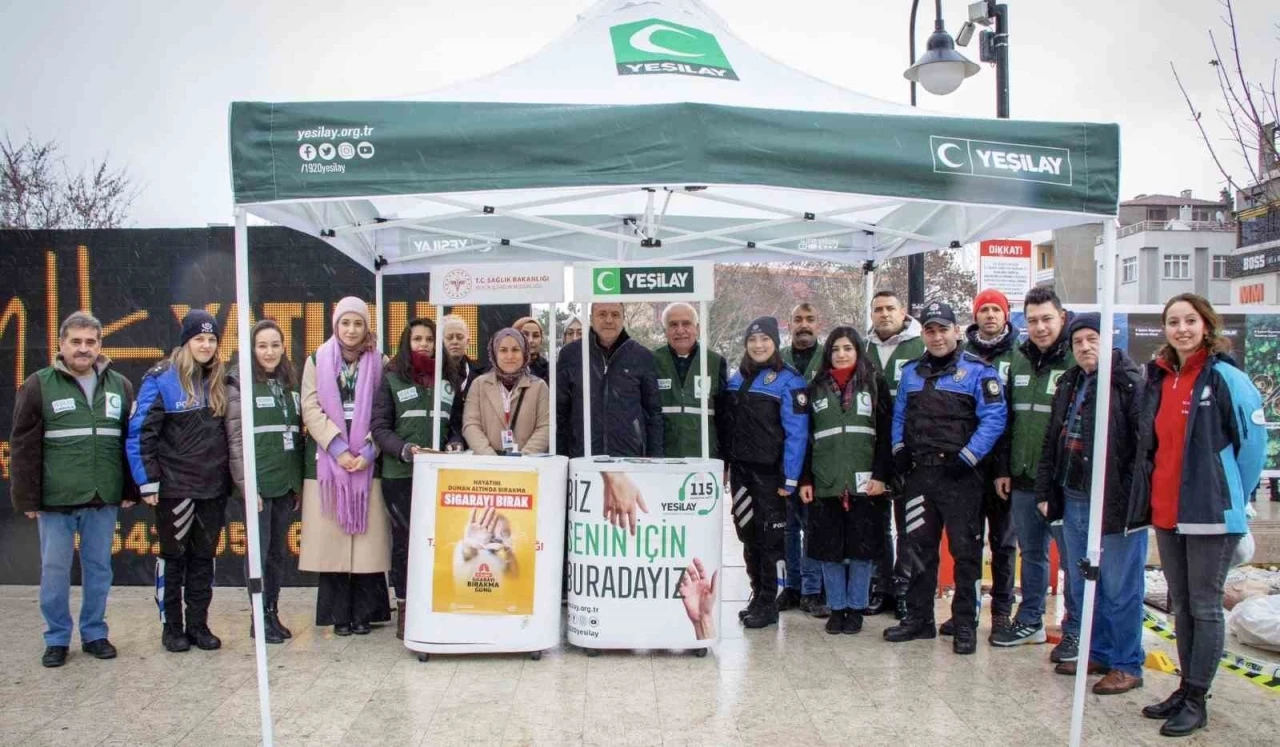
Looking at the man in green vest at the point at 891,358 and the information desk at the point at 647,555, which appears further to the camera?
the man in green vest at the point at 891,358

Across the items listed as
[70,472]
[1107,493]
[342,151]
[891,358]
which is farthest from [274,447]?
[1107,493]

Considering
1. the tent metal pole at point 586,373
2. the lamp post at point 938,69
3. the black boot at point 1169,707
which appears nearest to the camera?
the black boot at point 1169,707

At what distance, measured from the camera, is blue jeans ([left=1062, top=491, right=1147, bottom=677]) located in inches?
191

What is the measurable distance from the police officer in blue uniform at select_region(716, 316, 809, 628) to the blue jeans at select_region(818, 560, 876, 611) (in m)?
0.34

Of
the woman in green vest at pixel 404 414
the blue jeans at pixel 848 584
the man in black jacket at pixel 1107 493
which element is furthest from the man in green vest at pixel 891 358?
the woman in green vest at pixel 404 414

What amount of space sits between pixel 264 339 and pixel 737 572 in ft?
13.5

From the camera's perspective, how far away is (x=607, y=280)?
211 inches

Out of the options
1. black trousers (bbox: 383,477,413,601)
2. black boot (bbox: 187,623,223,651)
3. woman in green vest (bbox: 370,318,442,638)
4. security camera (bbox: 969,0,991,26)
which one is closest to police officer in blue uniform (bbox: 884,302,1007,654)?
woman in green vest (bbox: 370,318,442,638)

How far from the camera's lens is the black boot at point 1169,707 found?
14.4 ft

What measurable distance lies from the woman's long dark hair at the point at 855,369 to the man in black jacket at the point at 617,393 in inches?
38.8

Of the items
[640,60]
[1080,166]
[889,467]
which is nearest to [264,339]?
[640,60]

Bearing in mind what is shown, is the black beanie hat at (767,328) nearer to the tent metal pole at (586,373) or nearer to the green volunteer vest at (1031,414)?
the tent metal pole at (586,373)

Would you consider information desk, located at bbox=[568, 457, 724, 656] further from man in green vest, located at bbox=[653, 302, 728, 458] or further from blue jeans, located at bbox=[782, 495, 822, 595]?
blue jeans, located at bbox=[782, 495, 822, 595]

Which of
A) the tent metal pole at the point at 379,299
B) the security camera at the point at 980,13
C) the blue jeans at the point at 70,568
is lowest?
the blue jeans at the point at 70,568
